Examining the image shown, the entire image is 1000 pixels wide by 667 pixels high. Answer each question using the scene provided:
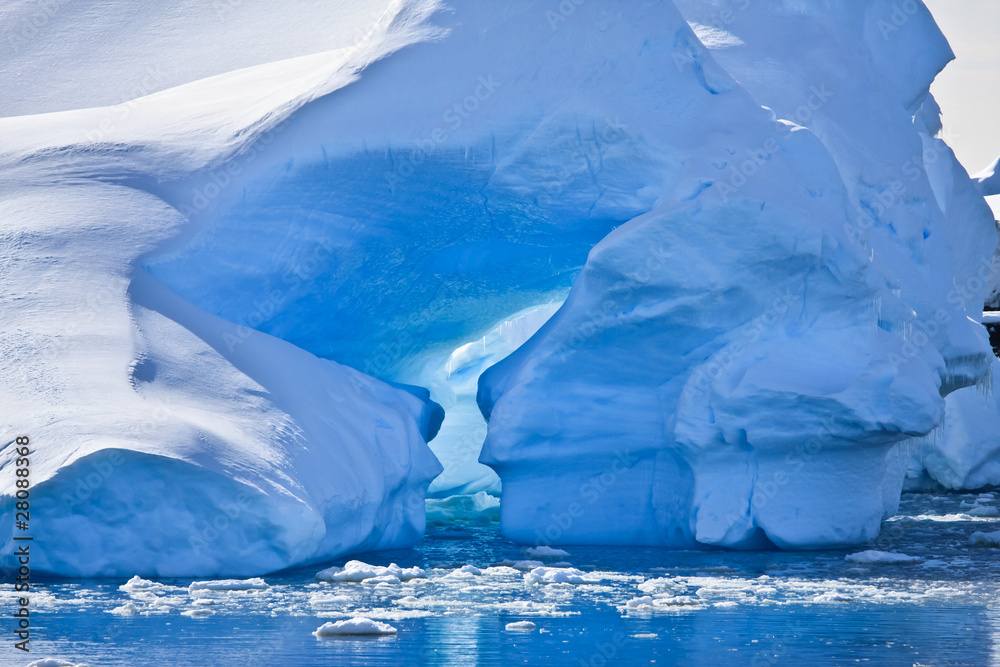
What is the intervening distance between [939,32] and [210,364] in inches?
330

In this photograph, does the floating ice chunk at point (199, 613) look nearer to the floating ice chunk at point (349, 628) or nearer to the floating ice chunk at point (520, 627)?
the floating ice chunk at point (349, 628)

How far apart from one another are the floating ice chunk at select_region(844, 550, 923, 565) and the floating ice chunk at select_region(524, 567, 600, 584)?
2029 millimetres

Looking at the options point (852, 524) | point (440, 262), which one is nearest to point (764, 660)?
point (852, 524)

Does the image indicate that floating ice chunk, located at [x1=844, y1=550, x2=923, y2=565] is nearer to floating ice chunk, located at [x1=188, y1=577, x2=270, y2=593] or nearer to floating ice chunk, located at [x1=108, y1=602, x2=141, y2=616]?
floating ice chunk, located at [x1=188, y1=577, x2=270, y2=593]

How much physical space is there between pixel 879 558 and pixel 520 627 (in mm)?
3466

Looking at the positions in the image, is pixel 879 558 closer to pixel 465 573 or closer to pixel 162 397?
pixel 465 573

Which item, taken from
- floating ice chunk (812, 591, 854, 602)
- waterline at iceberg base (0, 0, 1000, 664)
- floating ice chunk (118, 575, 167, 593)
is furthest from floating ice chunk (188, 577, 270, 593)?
floating ice chunk (812, 591, 854, 602)

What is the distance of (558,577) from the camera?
712cm

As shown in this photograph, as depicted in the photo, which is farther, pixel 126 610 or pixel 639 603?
pixel 639 603

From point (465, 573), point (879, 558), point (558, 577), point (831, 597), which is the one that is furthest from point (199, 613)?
point (879, 558)

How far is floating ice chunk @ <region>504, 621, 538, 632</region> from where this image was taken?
5653 mm

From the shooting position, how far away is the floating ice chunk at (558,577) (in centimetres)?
711

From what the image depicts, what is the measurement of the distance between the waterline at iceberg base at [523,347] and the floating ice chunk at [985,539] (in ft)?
0.05

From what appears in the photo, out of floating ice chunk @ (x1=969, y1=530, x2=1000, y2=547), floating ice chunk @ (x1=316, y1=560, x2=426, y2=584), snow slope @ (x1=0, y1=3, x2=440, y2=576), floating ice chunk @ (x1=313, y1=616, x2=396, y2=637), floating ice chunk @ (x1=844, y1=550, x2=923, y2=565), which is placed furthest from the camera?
floating ice chunk @ (x1=969, y1=530, x2=1000, y2=547)
